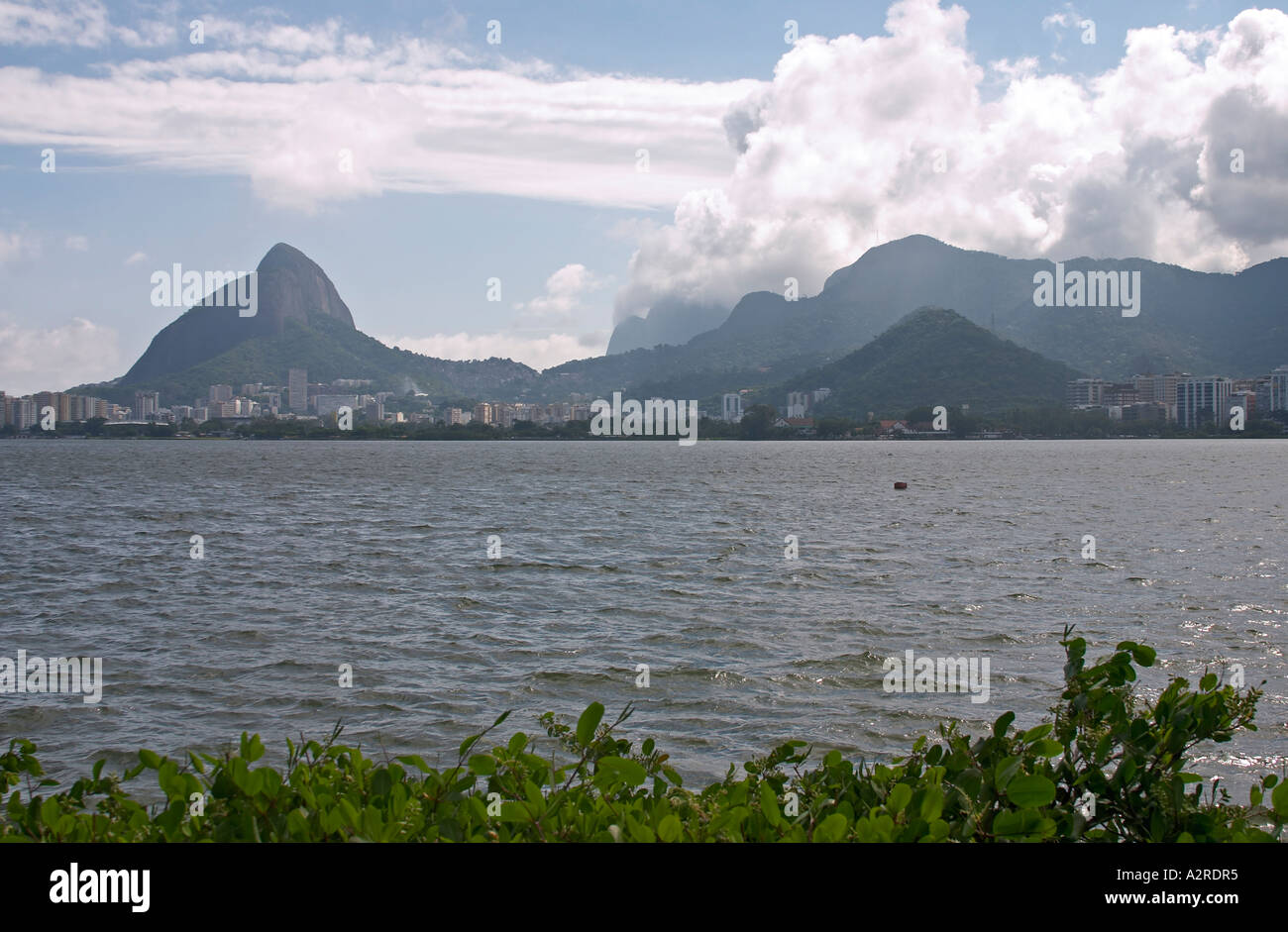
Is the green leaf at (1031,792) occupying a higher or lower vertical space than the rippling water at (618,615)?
higher

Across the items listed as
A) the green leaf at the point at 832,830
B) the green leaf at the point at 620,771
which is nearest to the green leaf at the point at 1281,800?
the green leaf at the point at 832,830

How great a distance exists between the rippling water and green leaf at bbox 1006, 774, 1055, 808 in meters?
8.82

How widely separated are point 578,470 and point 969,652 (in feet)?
314

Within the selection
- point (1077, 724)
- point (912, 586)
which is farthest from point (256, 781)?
point (912, 586)

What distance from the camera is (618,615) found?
23922 mm

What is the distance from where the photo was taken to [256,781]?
3.97 meters

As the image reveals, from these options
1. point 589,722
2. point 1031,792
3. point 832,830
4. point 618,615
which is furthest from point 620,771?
point 618,615

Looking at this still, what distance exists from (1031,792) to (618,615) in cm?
2010

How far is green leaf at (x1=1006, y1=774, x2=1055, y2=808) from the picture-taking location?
4.04m

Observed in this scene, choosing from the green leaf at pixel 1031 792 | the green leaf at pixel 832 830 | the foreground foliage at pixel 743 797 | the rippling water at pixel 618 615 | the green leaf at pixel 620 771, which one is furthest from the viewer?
the rippling water at pixel 618 615

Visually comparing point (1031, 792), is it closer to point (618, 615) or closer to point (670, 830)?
point (670, 830)

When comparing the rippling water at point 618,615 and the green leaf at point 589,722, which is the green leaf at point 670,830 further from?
the rippling water at point 618,615

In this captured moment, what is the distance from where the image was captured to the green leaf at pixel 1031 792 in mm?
4043
